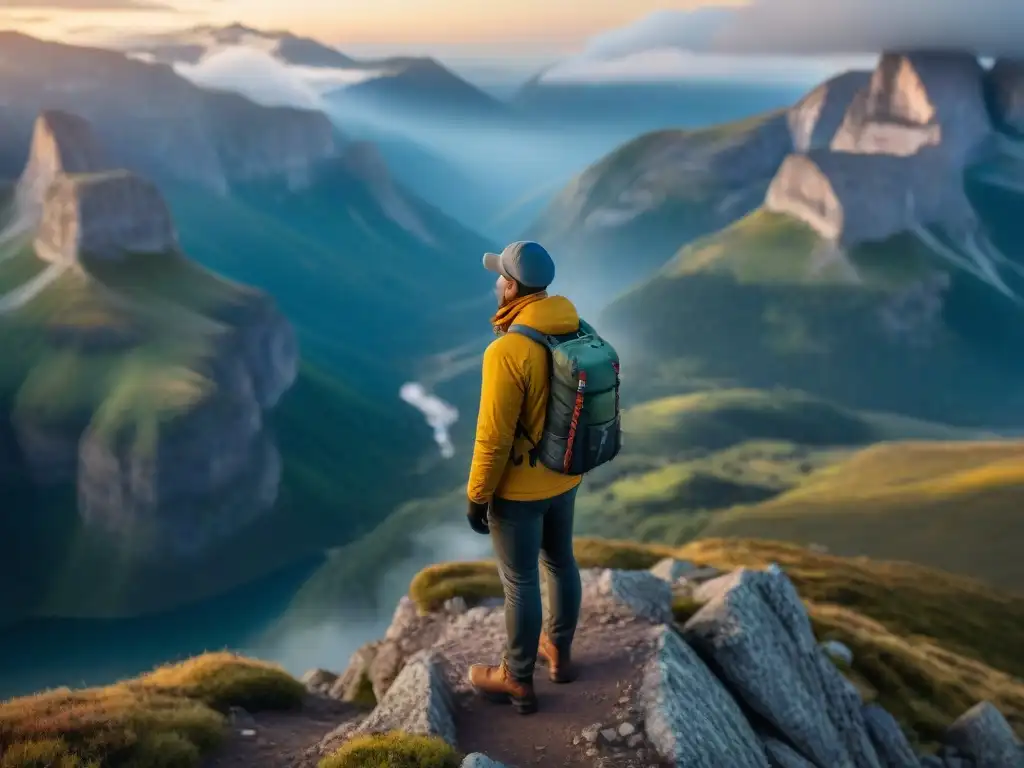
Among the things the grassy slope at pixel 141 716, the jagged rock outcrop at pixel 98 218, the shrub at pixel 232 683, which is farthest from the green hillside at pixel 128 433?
the grassy slope at pixel 141 716

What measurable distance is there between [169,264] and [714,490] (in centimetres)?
14532

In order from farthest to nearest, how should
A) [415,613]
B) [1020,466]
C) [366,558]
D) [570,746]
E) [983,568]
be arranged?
1. [366,558]
2. [1020,466]
3. [983,568]
4. [415,613]
5. [570,746]

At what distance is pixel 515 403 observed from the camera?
10.9m

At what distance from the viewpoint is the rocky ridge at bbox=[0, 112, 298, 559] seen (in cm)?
→ 14562

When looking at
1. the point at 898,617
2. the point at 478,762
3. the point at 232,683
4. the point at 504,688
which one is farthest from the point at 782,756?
the point at 898,617

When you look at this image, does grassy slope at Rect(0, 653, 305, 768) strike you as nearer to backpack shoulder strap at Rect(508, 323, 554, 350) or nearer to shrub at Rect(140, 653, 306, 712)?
shrub at Rect(140, 653, 306, 712)

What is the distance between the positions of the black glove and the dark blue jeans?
0.38ft

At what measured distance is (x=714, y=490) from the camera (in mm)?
161250

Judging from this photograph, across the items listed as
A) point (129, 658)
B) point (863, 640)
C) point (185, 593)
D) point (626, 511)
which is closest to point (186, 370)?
point (185, 593)

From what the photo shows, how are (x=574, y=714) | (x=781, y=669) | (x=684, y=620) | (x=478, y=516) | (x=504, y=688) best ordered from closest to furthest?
(x=478, y=516), (x=574, y=714), (x=504, y=688), (x=781, y=669), (x=684, y=620)

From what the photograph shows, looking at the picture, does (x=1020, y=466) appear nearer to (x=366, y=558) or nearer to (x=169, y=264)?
(x=366, y=558)

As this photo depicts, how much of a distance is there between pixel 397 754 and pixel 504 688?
8.77 feet

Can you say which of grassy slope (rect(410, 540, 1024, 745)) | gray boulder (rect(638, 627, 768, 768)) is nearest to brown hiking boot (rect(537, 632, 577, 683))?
gray boulder (rect(638, 627, 768, 768))

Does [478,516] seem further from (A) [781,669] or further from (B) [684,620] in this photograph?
(B) [684,620]
